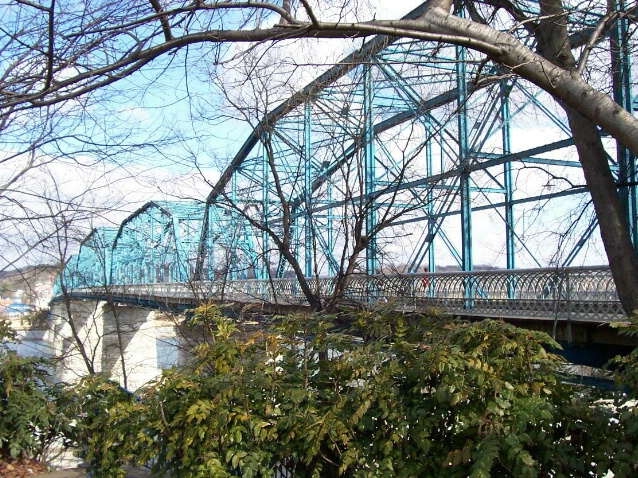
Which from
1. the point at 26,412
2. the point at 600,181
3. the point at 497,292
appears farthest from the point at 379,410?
the point at 497,292

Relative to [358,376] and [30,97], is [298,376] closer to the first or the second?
[358,376]

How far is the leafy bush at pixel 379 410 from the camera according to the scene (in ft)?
10.0

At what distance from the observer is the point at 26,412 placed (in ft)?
18.6

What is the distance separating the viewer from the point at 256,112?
861cm

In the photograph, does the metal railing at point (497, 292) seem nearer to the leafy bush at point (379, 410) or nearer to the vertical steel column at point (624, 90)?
the vertical steel column at point (624, 90)

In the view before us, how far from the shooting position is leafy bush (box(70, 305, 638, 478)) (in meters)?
3.05

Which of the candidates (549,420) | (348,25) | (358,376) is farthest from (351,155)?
(549,420)

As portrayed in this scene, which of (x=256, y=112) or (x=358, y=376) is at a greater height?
(x=256, y=112)

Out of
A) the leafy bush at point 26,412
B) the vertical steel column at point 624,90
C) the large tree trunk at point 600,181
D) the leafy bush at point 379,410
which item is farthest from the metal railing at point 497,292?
the leafy bush at point 379,410

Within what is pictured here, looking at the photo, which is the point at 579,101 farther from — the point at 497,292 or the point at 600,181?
the point at 497,292

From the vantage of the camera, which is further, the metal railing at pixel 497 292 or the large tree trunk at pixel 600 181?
the metal railing at pixel 497 292

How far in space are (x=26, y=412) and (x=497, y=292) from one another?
29.1ft

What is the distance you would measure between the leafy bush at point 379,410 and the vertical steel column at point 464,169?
4.09m

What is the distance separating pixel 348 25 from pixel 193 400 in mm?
3009
